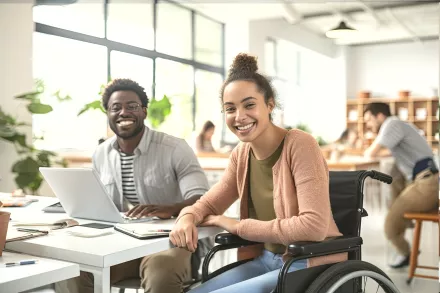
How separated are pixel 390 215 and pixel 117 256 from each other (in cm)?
297

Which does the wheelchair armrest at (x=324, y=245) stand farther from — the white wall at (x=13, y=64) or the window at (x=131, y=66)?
the window at (x=131, y=66)

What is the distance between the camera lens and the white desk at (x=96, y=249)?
4.45 feet

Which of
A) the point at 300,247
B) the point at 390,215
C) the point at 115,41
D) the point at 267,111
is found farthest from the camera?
the point at 115,41

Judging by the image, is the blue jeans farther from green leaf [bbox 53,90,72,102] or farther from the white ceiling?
the white ceiling

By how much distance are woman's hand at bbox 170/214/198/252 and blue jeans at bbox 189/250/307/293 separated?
0.52 feet

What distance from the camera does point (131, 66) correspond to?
7629 millimetres

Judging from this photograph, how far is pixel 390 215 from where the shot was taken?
3916 mm

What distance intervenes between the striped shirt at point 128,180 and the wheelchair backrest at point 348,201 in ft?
2.91

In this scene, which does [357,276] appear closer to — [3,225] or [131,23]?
[3,225]

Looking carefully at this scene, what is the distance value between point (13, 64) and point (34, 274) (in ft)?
13.9

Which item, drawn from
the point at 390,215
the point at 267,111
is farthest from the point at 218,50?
the point at 267,111

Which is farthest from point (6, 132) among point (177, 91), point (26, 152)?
point (177, 91)

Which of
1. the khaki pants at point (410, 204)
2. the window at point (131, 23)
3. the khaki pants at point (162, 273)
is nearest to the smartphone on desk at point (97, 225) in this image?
the khaki pants at point (162, 273)

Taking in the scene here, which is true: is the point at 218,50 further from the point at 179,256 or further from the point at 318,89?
the point at 179,256
